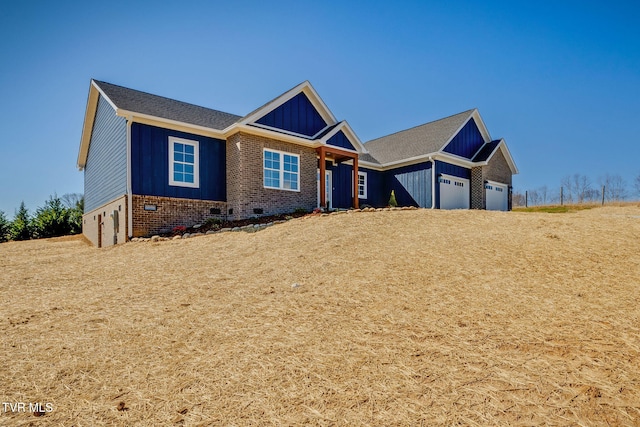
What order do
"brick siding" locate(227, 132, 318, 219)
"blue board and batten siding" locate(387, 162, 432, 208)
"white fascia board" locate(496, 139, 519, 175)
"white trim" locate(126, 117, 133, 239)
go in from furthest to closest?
"white fascia board" locate(496, 139, 519, 175)
"blue board and batten siding" locate(387, 162, 432, 208)
"brick siding" locate(227, 132, 318, 219)
"white trim" locate(126, 117, 133, 239)

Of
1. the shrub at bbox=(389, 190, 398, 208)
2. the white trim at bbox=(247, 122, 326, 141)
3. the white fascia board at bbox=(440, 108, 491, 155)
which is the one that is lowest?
the shrub at bbox=(389, 190, 398, 208)

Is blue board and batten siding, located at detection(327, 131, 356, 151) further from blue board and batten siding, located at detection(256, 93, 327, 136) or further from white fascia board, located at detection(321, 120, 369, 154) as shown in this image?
blue board and batten siding, located at detection(256, 93, 327, 136)

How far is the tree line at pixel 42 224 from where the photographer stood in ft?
69.5

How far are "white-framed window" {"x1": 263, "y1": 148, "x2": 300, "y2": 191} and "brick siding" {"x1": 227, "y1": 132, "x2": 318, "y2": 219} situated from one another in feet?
0.59

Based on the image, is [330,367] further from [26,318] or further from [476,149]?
[476,149]

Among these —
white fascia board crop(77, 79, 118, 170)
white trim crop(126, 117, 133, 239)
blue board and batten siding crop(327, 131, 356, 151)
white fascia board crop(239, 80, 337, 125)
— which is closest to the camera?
white trim crop(126, 117, 133, 239)

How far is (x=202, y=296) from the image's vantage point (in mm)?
Result: 5145

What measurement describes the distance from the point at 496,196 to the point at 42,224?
28.6 m

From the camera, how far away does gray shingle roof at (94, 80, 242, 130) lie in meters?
12.4

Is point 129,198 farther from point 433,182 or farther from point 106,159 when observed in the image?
point 433,182

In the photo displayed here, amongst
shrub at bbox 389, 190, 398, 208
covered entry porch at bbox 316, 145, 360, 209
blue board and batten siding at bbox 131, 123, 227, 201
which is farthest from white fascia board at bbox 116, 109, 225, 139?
shrub at bbox 389, 190, 398, 208

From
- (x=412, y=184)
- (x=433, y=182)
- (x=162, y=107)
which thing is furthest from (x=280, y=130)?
(x=433, y=182)

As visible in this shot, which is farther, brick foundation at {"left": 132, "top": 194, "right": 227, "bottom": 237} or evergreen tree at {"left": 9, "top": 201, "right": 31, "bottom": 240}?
evergreen tree at {"left": 9, "top": 201, "right": 31, "bottom": 240}

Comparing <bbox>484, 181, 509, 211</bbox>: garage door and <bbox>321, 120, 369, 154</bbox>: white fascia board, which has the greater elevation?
<bbox>321, 120, 369, 154</bbox>: white fascia board
